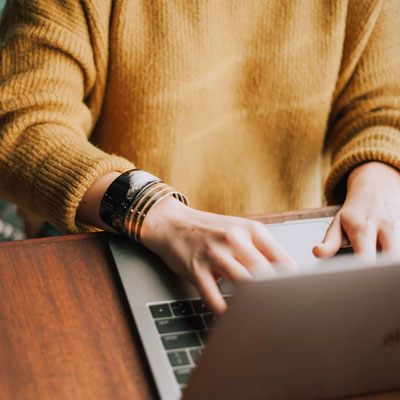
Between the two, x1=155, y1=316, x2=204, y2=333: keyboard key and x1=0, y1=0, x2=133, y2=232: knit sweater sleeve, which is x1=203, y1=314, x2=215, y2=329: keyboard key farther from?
x1=0, y1=0, x2=133, y2=232: knit sweater sleeve

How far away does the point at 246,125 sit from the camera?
35.5 inches

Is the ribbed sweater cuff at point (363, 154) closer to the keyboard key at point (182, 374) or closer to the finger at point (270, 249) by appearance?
the finger at point (270, 249)

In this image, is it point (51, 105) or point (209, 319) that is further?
point (51, 105)

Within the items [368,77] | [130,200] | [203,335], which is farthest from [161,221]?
[368,77]

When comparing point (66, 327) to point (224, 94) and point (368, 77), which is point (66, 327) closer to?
point (224, 94)

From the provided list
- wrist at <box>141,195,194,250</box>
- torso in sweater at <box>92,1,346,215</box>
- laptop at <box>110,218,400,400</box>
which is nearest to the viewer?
laptop at <box>110,218,400,400</box>

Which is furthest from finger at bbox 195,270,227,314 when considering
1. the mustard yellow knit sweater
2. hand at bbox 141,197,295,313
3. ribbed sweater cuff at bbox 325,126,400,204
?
ribbed sweater cuff at bbox 325,126,400,204

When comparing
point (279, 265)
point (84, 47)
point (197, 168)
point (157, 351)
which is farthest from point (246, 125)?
point (157, 351)

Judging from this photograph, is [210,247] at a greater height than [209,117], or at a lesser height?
lesser

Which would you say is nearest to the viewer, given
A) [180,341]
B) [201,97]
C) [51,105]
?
[180,341]

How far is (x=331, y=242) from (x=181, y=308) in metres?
0.20

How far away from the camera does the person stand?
53 centimetres

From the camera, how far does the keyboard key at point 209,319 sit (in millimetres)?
417

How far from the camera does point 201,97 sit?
824mm
